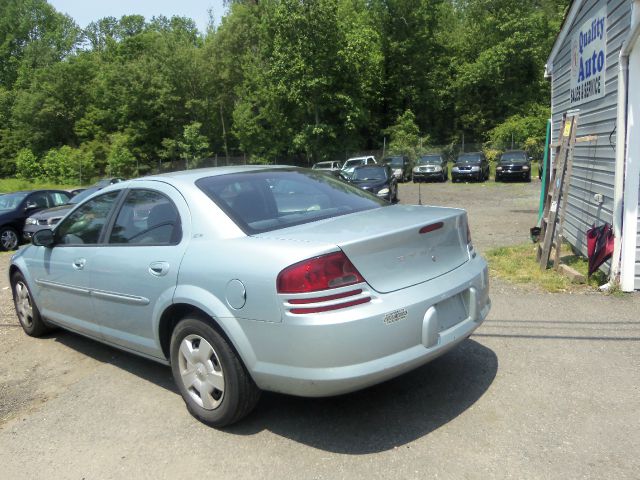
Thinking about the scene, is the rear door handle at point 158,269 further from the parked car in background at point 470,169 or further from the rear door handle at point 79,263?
the parked car in background at point 470,169

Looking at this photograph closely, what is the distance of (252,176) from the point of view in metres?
4.35

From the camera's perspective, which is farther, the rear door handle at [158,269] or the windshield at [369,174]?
the windshield at [369,174]

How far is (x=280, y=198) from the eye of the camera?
13.9 ft

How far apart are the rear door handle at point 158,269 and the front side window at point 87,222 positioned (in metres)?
0.97

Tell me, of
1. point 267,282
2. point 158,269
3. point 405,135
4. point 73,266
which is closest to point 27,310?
point 73,266

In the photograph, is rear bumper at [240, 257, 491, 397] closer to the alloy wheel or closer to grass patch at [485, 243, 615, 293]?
the alloy wheel

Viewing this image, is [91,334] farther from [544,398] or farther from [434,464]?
[544,398]

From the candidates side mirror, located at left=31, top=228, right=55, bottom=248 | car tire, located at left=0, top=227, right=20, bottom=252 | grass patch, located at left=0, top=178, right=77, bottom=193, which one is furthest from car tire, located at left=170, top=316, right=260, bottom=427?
grass patch, located at left=0, top=178, right=77, bottom=193

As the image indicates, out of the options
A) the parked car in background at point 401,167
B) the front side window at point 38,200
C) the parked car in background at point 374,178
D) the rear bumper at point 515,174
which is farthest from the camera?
the parked car in background at point 401,167

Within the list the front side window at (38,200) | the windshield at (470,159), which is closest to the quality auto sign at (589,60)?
the front side window at (38,200)

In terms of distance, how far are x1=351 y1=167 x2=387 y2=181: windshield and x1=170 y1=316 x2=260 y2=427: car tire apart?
59.6ft

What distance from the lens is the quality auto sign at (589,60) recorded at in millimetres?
7562

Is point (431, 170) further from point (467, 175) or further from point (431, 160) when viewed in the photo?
point (467, 175)

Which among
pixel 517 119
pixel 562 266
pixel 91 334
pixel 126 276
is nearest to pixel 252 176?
pixel 126 276
